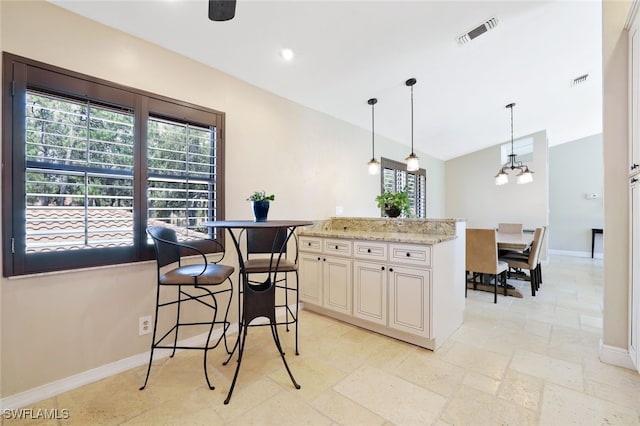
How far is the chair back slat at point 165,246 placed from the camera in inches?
75.3

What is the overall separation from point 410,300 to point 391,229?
933 millimetres

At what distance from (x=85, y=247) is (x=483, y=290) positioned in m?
4.68

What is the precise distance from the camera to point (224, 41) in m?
2.23

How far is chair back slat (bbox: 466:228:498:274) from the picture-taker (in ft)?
Answer: 11.3

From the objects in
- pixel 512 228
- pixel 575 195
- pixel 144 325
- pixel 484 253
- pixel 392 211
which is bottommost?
pixel 144 325

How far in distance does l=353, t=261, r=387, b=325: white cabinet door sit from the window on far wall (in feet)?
7.05

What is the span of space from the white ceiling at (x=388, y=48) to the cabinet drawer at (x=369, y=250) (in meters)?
1.80

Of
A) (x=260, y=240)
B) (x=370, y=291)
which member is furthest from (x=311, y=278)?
(x=260, y=240)

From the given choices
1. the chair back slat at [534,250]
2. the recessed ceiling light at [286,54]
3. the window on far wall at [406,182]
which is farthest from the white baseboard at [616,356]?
the recessed ceiling light at [286,54]

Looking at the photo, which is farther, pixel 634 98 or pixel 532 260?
pixel 532 260

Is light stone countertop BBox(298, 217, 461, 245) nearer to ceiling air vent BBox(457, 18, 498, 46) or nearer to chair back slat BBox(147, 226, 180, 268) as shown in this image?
chair back slat BBox(147, 226, 180, 268)

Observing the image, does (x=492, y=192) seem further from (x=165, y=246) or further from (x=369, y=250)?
(x=165, y=246)

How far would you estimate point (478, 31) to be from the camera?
2486 mm

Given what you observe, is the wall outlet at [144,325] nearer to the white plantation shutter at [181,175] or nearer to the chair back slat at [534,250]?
the white plantation shutter at [181,175]
